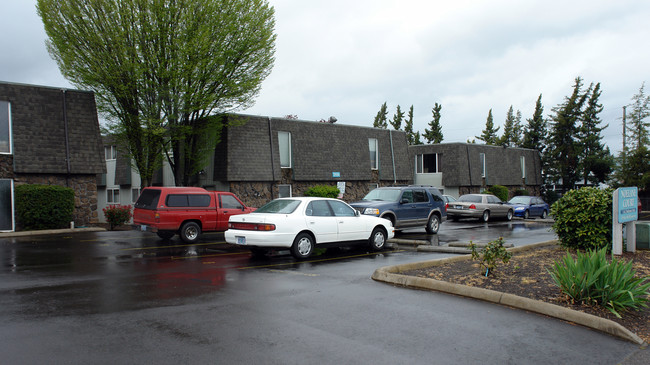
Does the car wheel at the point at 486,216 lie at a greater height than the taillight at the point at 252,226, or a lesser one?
lesser

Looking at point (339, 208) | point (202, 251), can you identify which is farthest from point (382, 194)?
point (202, 251)

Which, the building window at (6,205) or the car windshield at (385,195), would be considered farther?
the building window at (6,205)

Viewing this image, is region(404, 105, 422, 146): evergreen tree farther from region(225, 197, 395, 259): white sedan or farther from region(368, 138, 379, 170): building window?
region(225, 197, 395, 259): white sedan

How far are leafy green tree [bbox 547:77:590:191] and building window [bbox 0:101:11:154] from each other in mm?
46262

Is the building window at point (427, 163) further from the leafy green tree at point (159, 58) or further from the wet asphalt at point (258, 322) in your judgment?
the wet asphalt at point (258, 322)

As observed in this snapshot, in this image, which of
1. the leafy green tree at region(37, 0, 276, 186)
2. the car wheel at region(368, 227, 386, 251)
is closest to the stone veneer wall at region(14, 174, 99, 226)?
the leafy green tree at region(37, 0, 276, 186)

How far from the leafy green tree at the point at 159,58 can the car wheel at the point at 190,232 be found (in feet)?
25.8

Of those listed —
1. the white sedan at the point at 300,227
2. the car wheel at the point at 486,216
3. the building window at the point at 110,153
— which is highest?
the building window at the point at 110,153

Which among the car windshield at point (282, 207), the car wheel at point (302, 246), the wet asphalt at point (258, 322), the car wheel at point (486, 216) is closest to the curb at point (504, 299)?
the wet asphalt at point (258, 322)

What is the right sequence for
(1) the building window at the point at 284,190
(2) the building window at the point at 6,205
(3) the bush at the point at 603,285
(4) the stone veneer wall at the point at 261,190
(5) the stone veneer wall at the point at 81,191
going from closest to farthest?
(3) the bush at the point at 603,285
(2) the building window at the point at 6,205
(5) the stone veneer wall at the point at 81,191
(4) the stone veneer wall at the point at 261,190
(1) the building window at the point at 284,190

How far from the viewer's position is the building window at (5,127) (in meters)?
19.4

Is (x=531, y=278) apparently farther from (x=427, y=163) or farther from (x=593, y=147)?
(x=593, y=147)

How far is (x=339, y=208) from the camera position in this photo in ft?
42.3

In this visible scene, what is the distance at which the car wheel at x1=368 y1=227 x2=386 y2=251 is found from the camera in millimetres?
13562
